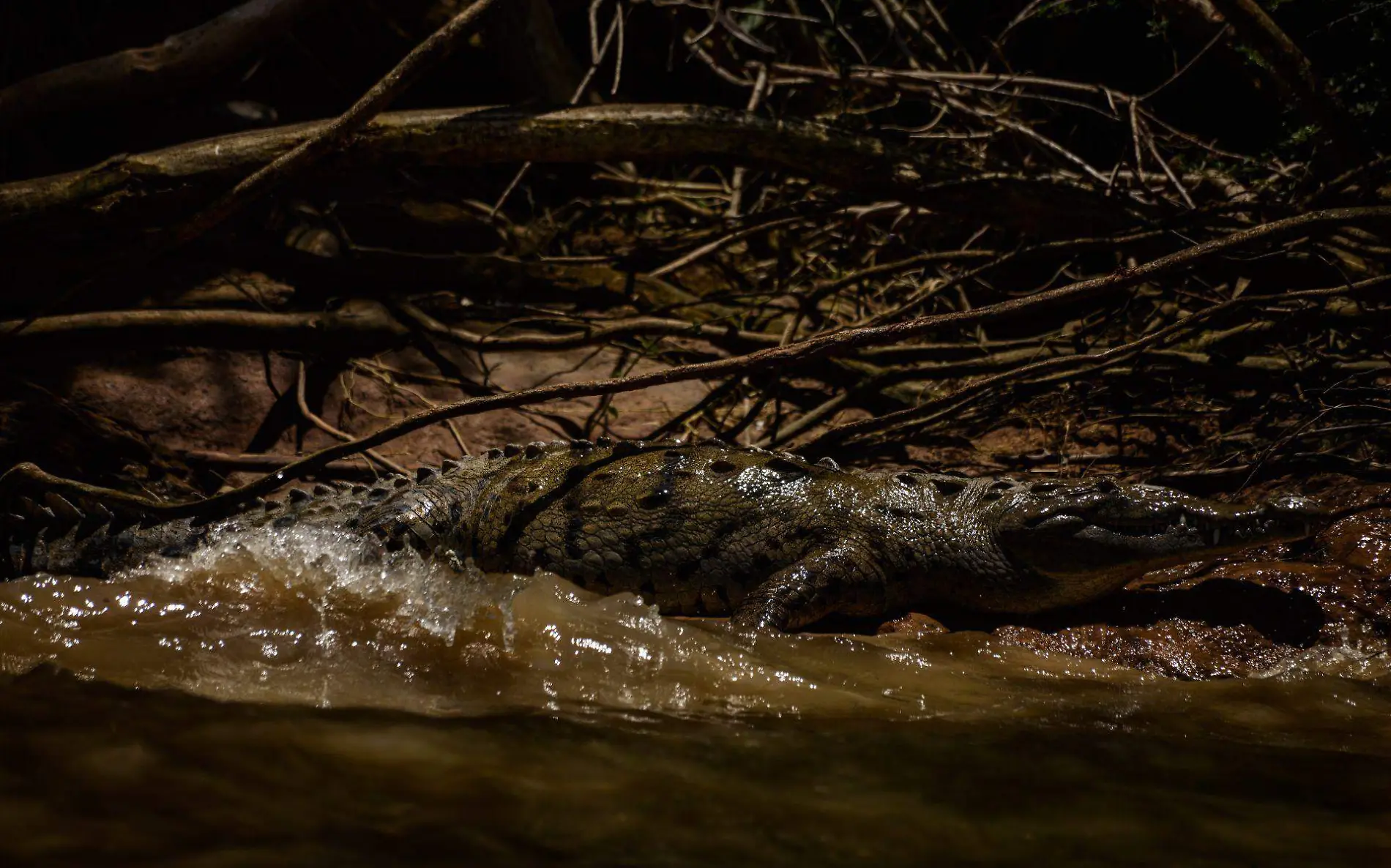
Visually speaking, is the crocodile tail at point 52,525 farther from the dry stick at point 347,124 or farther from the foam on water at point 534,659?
the dry stick at point 347,124

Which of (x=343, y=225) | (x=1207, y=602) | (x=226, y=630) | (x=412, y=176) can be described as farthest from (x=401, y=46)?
(x=1207, y=602)

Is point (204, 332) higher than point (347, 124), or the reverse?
point (347, 124)

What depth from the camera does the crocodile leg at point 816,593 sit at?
325 centimetres

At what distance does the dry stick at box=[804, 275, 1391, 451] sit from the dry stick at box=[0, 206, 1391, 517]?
12.7 inches

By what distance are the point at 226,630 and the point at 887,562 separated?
2151 millimetres

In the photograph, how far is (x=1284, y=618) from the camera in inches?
127

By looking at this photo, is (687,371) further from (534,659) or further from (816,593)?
(534,659)

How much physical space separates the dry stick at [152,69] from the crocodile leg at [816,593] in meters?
4.43

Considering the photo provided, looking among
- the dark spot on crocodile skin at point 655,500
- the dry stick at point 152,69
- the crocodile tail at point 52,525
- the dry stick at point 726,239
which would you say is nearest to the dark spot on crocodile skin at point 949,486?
the dark spot on crocodile skin at point 655,500

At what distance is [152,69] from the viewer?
539 centimetres

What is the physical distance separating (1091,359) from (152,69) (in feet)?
16.9

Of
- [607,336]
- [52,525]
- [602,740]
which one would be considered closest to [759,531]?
[602,740]

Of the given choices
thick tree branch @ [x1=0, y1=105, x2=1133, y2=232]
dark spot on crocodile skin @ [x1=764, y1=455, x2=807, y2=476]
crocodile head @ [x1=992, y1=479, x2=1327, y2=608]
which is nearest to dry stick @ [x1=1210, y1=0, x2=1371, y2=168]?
thick tree branch @ [x1=0, y1=105, x2=1133, y2=232]

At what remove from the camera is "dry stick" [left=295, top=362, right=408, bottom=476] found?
15.8 ft
